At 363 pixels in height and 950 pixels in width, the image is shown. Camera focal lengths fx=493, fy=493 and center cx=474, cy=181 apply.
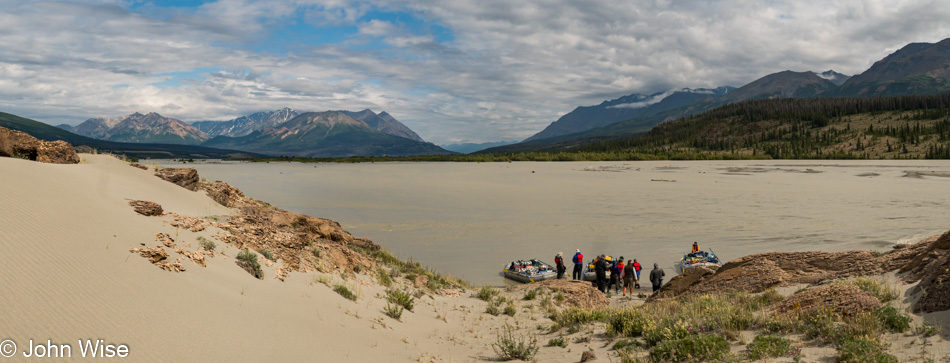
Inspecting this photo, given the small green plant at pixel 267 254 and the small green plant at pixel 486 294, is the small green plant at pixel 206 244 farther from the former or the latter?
the small green plant at pixel 486 294

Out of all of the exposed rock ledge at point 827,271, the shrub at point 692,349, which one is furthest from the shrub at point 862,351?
the exposed rock ledge at point 827,271

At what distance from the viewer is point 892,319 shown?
25.5ft

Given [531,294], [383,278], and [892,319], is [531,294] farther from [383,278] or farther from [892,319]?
[892,319]

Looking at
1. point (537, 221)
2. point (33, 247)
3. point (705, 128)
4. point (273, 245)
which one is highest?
point (705, 128)

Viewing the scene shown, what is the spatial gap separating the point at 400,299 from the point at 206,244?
474cm

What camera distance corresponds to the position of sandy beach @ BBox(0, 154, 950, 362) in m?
5.99

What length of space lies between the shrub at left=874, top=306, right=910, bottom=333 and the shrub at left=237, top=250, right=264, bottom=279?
11.5 meters

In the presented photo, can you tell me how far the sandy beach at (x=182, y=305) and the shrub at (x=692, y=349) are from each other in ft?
2.18

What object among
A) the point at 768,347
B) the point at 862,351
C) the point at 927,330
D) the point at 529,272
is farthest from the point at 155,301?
the point at 529,272

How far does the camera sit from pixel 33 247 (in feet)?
22.3

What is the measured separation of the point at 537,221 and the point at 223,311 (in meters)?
33.0

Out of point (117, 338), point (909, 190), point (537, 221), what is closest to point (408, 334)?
point (117, 338)

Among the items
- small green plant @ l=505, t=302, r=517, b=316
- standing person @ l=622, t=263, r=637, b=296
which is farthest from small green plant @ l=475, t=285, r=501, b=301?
standing person @ l=622, t=263, r=637, b=296

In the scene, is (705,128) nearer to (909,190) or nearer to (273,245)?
(909,190)
